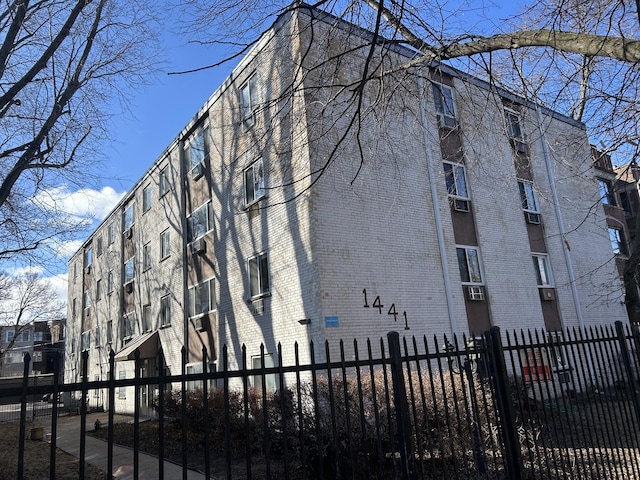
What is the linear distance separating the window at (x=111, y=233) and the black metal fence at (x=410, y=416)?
18759 mm

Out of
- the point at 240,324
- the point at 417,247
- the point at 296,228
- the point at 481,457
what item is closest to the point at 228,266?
the point at 240,324

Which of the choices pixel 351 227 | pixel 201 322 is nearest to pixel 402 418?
pixel 351 227

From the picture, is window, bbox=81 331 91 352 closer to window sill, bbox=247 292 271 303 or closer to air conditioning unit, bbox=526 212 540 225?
window sill, bbox=247 292 271 303

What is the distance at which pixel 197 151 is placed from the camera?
1952 centimetres

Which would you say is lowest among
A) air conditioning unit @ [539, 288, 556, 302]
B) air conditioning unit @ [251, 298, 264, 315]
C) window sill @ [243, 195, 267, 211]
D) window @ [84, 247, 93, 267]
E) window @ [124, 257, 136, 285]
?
air conditioning unit @ [539, 288, 556, 302]

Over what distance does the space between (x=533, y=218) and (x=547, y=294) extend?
9.60 ft

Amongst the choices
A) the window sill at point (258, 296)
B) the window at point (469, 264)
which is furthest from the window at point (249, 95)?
the window at point (469, 264)

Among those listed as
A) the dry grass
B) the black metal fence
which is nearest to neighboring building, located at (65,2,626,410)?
the black metal fence

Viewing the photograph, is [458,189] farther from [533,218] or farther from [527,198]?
[533,218]

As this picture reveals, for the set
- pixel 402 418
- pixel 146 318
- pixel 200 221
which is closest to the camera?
pixel 402 418

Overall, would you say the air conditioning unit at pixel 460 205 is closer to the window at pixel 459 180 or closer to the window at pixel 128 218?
the window at pixel 459 180

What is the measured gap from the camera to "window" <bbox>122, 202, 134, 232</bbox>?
88.5ft

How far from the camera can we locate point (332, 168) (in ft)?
43.6

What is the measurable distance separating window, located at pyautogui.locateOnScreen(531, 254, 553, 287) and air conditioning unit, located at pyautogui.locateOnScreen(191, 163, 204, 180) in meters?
12.7
